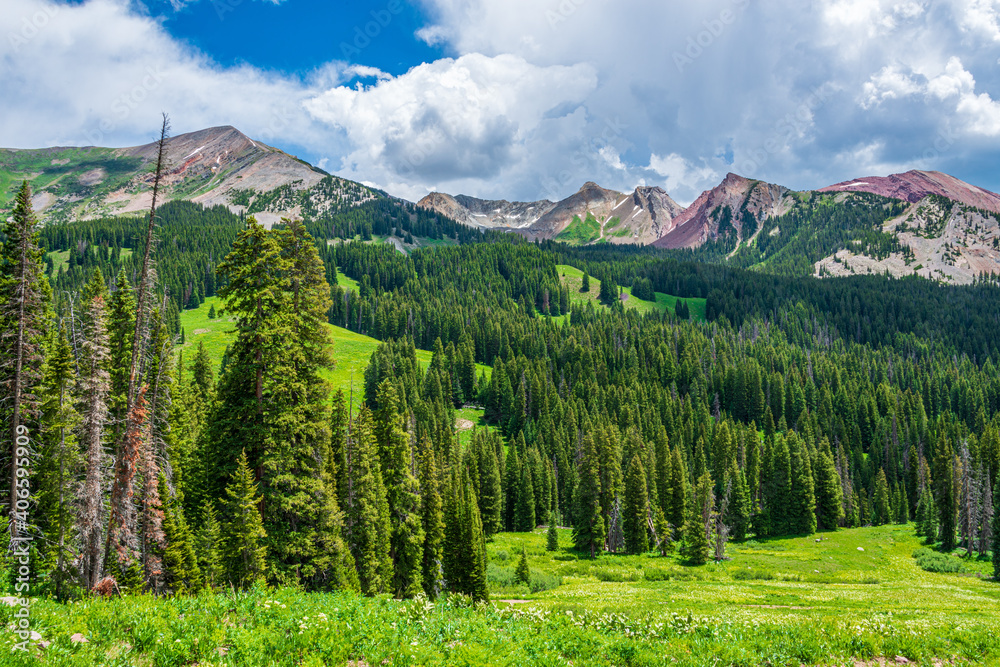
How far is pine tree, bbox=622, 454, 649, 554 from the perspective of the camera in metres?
70.6

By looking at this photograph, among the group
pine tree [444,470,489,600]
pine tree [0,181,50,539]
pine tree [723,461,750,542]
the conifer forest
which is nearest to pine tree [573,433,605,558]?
the conifer forest

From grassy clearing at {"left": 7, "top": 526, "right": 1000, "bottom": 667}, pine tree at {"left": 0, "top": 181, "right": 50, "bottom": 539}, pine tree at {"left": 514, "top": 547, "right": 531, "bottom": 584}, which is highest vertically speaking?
pine tree at {"left": 0, "top": 181, "right": 50, "bottom": 539}

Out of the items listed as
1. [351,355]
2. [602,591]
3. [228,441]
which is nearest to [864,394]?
[602,591]

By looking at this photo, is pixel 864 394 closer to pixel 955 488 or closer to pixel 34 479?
pixel 955 488

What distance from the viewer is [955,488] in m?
75.1

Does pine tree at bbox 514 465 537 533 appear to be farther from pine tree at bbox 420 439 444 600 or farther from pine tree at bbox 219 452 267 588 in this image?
pine tree at bbox 219 452 267 588

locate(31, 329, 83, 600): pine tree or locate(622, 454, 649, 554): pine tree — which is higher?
locate(31, 329, 83, 600): pine tree

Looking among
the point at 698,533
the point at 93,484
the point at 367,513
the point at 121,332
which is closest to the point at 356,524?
the point at 367,513

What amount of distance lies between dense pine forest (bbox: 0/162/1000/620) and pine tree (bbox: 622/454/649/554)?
28 centimetres

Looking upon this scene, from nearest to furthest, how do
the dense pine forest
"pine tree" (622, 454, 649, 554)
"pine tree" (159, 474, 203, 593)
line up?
1. the dense pine forest
2. "pine tree" (159, 474, 203, 593)
3. "pine tree" (622, 454, 649, 554)

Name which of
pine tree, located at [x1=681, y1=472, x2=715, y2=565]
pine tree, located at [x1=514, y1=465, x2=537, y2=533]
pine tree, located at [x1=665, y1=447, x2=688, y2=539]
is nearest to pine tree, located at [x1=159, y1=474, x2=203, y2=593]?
pine tree, located at [x1=681, y1=472, x2=715, y2=565]

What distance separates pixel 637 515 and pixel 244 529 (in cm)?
6037

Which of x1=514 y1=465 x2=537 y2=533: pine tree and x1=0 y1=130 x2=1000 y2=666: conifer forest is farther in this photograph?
x1=514 y1=465 x2=537 y2=533: pine tree

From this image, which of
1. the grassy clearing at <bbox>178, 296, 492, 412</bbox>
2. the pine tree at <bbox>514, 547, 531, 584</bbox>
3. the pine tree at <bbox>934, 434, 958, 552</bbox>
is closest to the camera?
the pine tree at <bbox>514, 547, 531, 584</bbox>
